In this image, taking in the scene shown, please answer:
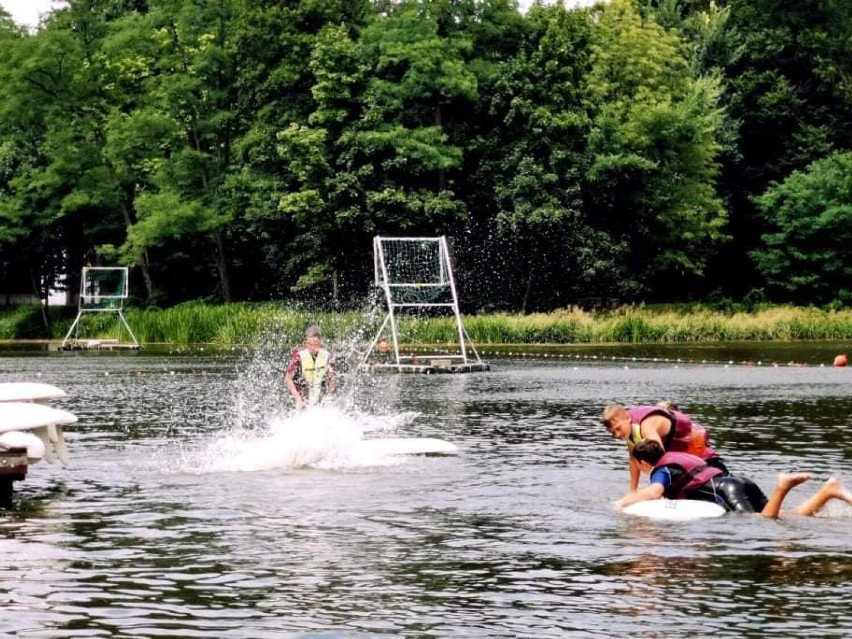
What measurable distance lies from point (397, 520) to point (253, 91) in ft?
206

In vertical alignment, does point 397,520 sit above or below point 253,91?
below

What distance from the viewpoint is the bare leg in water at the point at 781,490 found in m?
15.8

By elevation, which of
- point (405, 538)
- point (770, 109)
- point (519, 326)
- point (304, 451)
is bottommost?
Result: point (405, 538)

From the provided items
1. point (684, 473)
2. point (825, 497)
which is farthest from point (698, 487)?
point (825, 497)

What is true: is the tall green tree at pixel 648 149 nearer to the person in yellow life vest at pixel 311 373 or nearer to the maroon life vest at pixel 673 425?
the person in yellow life vest at pixel 311 373

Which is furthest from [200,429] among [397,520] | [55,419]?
[397,520]

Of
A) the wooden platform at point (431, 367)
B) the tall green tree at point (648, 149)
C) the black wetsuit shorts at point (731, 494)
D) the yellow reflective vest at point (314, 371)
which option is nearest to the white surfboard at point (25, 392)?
the yellow reflective vest at point (314, 371)

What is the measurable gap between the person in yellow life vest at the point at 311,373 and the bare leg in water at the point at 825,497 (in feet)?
28.8

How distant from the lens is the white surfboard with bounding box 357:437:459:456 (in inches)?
897

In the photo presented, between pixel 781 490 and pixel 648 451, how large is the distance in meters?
1.43

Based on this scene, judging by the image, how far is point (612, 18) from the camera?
7844cm

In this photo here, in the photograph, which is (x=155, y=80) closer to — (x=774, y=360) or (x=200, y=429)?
(x=774, y=360)

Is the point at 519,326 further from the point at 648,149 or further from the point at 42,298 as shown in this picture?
the point at 42,298

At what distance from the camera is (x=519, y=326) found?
2411 inches
